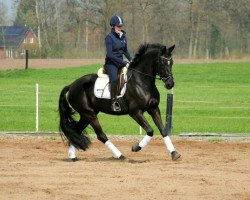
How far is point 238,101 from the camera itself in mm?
33219

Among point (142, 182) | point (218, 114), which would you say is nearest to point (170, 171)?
point (142, 182)

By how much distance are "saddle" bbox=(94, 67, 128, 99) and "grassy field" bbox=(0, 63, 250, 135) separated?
3438 millimetres

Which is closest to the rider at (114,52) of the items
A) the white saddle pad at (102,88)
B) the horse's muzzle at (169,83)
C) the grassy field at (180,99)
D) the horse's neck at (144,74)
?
the white saddle pad at (102,88)

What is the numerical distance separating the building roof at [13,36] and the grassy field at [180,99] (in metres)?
62.0

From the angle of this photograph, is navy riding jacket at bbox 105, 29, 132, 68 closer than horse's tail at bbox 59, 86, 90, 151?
Yes

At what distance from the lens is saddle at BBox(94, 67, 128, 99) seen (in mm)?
13281

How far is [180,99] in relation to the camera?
3406 cm

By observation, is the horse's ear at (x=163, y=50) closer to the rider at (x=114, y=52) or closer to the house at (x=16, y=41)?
the rider at (x=114, y=52)

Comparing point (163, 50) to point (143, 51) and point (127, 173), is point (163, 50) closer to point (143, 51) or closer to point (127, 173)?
point (143, 51)

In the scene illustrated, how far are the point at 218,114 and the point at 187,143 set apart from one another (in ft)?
36.9

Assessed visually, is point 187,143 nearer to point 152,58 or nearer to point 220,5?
point 152,58

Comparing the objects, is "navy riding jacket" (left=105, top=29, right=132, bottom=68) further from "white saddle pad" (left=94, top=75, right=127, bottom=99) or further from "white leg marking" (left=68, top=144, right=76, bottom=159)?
"white leg marking" (left=68, top=144, right=76, bottom=159)

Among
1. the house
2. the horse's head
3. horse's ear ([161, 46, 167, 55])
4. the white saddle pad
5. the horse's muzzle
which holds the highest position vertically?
horse's ear ([161, 46, 167, 55])

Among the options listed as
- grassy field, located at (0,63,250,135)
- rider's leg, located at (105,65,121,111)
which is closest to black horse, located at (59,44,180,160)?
rider's leg, located at (105,65,121,111)
